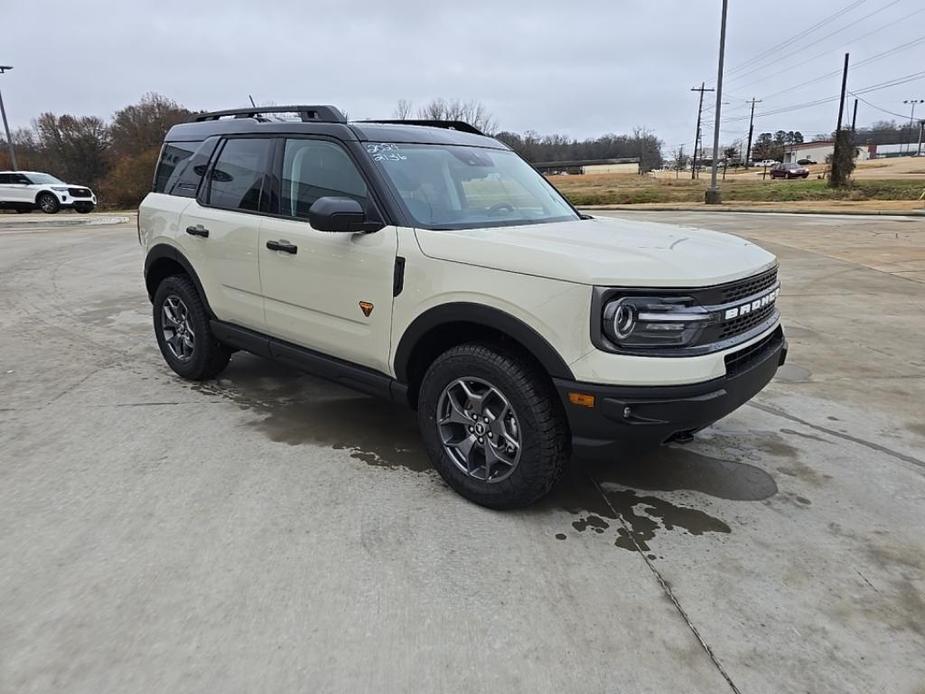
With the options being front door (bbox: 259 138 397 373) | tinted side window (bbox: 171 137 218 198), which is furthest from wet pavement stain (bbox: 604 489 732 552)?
tinted side window (bbox: 171 137 218 198)

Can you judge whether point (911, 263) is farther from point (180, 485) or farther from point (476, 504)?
point (180, 485)

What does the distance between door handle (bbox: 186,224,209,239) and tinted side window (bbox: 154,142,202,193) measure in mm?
628

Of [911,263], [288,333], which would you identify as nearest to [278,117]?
[288,333]

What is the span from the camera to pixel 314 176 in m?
3.88

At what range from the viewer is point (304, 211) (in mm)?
3904

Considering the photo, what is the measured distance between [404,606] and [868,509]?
233 cm

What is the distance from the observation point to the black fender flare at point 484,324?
282 cm

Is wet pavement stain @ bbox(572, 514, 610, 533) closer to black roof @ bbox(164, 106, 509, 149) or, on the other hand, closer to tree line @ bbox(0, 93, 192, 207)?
black roof @ bbox(164, 106, 509, 149)

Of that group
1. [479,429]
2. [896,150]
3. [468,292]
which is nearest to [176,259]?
[468,292]

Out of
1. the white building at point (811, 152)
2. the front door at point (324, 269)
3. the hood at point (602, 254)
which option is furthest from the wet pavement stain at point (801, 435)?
the white building at point (811, 152)

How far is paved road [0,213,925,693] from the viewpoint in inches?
86.7

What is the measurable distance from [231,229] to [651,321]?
290cm

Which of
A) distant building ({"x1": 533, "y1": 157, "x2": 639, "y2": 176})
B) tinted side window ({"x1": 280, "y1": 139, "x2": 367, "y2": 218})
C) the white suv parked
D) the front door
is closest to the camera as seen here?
the front door

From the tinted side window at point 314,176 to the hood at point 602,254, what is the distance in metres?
0.61
